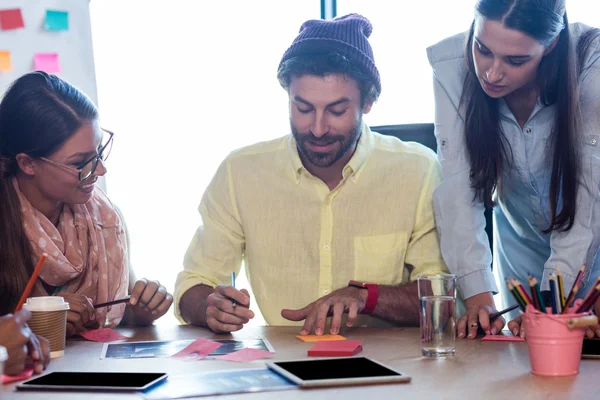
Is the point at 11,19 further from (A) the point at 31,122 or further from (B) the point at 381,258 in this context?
(B) the point at 381,258

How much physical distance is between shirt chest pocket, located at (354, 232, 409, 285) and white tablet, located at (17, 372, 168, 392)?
91cm

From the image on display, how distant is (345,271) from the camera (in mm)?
2066

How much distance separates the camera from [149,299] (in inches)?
72.2

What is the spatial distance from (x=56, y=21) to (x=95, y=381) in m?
2.15

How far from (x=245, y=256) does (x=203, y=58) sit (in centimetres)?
166

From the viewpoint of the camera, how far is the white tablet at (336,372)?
1.18 metres

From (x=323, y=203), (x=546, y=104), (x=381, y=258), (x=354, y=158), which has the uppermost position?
(x=546, y=104)

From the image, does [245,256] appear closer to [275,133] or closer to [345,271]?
[345,271]

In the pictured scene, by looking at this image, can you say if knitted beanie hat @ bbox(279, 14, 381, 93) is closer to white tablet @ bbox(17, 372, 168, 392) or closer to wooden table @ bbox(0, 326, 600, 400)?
wooden table @ bbox(0, 326, 600, 400)

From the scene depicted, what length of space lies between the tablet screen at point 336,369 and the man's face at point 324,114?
806mm

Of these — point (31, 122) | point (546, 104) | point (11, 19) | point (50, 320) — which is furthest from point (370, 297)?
point (11, 19)

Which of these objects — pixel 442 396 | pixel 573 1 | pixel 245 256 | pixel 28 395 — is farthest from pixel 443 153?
pixel 573 1

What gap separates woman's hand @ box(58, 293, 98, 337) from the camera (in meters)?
1.71

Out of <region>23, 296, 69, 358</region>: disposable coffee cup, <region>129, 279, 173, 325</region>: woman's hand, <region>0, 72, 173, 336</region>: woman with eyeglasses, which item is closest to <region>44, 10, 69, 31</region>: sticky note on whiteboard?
<region>0, 72, 173, 336</region>: woman with eyeglasses
